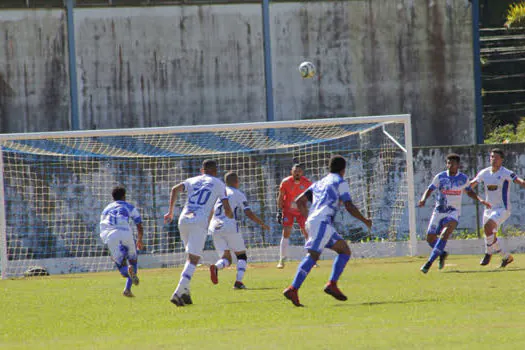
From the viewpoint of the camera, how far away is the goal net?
22625 mm

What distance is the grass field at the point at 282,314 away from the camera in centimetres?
848

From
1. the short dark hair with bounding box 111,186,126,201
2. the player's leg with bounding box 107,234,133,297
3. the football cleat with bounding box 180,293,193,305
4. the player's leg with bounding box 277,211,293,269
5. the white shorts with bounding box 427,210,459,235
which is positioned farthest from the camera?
the player's leg with bounding box 277,211,293,269

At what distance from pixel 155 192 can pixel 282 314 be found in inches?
518

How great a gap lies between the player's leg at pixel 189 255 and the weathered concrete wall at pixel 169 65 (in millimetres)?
19222

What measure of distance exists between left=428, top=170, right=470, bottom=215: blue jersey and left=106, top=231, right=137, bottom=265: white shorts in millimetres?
5429

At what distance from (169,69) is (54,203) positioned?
9.82 m

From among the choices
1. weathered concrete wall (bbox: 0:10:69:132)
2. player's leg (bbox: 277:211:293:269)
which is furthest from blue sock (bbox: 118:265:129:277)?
weathered concrete wall (bbox: 0:10:69:132)

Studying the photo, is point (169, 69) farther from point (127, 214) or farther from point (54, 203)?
point (127, 214)

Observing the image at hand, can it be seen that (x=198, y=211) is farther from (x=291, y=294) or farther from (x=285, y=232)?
(x=285, y=232)

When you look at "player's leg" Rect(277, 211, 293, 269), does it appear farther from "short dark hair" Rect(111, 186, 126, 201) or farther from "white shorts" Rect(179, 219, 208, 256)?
"white shorts" Rect(179, 219, 208, 256)

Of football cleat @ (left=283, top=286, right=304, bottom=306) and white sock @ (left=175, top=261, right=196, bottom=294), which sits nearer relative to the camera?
football cleat @ (left=283, top=286, right=304, bottom=306)

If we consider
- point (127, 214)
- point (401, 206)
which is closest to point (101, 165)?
point (401, 206)

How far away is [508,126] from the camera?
40406 mm

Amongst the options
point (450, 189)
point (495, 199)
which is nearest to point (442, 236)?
point (450, 189)
